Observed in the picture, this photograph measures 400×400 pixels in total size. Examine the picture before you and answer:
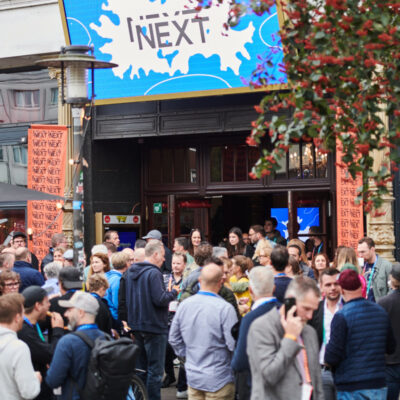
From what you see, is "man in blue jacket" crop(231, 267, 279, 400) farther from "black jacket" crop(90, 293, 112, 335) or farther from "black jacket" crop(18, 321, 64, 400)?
"black jacket" crop(90, 293, 112, 335)

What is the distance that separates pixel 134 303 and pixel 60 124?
851 centimetres

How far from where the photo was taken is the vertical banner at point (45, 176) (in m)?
16.8

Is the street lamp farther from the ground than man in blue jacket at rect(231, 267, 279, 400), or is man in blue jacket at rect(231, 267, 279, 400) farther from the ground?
the street lamp

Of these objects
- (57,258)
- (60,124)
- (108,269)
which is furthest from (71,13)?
(108,269)

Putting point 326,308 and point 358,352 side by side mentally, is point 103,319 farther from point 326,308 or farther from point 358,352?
point 358,352

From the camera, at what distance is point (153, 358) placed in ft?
31.0

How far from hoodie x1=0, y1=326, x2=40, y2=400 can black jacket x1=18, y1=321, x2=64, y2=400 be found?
66 cm

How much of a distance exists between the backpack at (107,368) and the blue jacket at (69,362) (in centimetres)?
4

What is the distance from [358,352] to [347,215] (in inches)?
304

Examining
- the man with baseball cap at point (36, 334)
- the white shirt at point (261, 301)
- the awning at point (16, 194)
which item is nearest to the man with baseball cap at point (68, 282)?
the man with baseball cap at point (36, 334)

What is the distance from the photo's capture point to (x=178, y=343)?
25.4 ft

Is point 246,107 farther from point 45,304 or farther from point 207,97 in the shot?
point 45,304

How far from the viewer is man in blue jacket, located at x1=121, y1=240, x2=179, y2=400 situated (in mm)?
9242

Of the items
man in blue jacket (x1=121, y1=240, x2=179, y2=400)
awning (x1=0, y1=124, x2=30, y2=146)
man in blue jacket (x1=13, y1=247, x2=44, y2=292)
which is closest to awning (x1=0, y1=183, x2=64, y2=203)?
man in blue jacket (x1=13, y1=247, x2=44, y2=292)
